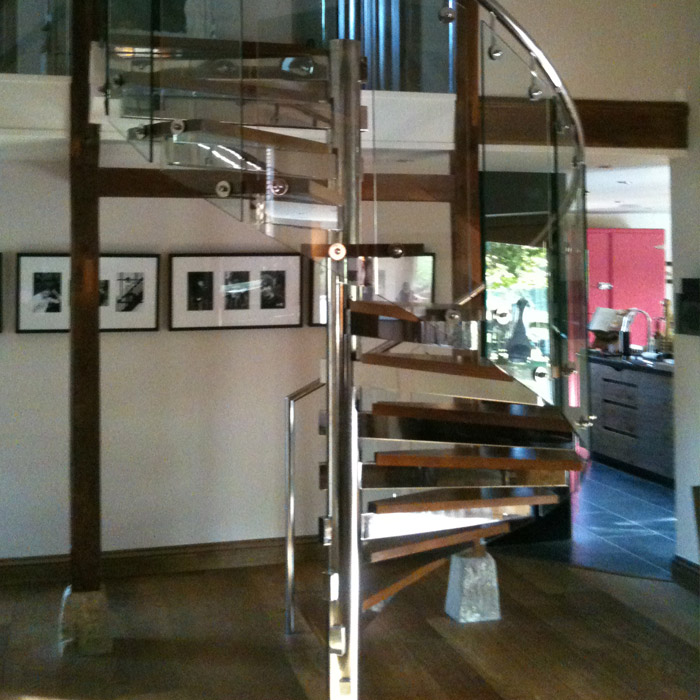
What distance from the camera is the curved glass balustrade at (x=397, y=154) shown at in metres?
3.34

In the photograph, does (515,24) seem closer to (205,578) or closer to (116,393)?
(116,393)

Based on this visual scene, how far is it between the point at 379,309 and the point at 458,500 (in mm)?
869

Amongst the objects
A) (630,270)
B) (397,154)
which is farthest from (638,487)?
(397,154)

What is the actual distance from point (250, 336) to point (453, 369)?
6.12 ft

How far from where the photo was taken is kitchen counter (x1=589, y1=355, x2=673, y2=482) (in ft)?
22.8

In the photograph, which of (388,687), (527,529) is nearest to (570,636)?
(388,687)

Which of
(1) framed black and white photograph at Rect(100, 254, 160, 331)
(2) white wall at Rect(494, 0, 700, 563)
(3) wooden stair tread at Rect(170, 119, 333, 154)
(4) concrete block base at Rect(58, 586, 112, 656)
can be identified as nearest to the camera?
(3) wooden stair tread at Rect(170, 119, 333, 154)

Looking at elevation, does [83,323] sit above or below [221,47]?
below

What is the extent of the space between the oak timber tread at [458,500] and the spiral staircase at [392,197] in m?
0.01

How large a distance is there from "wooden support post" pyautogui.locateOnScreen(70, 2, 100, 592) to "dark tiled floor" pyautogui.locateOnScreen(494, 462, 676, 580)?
2582 mm

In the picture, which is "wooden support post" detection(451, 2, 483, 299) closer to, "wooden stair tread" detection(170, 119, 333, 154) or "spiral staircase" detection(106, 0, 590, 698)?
"spiral staircase" detection(106, 0, 590, 698)

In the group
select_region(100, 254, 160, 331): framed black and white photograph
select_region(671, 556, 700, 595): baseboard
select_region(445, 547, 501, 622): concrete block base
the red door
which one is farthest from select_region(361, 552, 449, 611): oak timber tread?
the red door

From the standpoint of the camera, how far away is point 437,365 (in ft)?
11.6

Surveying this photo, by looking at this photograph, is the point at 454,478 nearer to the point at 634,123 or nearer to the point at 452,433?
the point at 452,433
